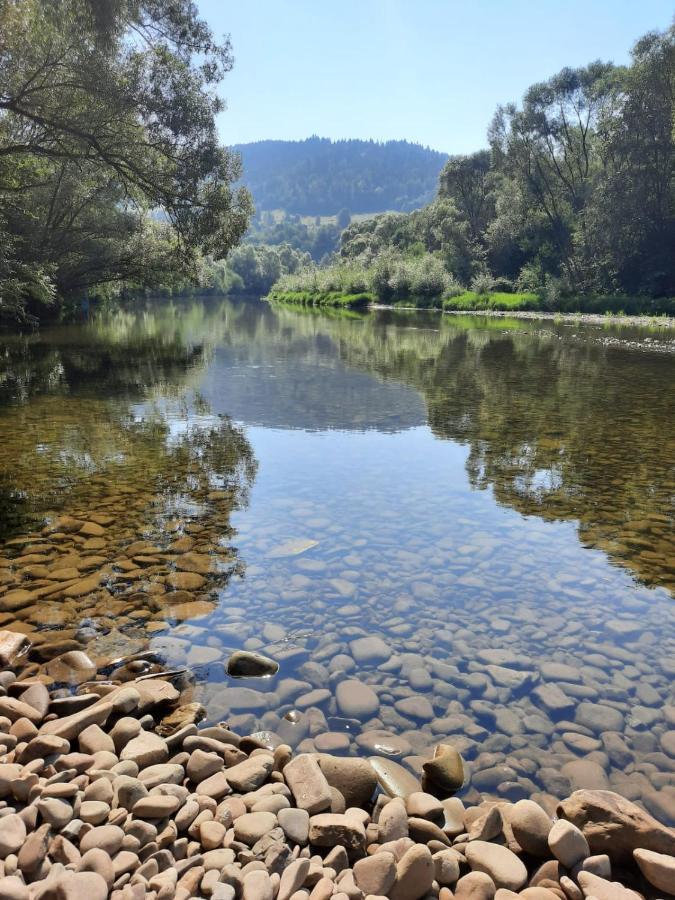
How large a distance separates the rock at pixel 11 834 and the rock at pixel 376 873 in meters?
1.75

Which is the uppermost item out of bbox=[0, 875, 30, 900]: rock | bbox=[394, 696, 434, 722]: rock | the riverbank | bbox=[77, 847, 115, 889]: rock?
the riverbank

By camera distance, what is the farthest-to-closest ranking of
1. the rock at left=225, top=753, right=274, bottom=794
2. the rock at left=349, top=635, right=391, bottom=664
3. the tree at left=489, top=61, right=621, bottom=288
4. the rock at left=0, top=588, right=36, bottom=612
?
1. the tree at left=489, top=61, right=621, bottom=288
2. the rock at left=0, top=588, right=36, bottom=612
3. the rock at left=349, top=635, right=391, bottom=664
4. the rock at left=225, top=753, right=274, bottom=794

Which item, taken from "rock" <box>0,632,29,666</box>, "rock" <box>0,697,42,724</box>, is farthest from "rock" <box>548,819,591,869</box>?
"rock" <box>0,632,29,666</box>

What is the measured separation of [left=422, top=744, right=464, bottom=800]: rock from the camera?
4273 millimetres

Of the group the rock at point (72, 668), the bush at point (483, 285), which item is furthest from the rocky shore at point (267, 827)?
the bush at point (483, 285)

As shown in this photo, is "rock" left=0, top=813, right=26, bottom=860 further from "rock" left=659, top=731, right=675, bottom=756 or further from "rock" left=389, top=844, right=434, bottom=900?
"rock" left=659, top=731, right=675, bottom=756

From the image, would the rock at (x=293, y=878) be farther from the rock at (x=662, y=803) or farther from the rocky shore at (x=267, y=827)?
the rock at (x=662, y=803)

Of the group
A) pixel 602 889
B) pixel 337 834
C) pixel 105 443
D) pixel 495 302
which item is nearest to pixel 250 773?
pixel 337 834

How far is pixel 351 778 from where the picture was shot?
4.13 meters

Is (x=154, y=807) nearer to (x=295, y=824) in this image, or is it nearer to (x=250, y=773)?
(x=250, y=773)

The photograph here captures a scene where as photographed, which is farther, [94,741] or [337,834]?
[94,741]

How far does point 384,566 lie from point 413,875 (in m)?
4.36

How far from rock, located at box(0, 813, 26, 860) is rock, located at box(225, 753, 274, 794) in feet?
3.98

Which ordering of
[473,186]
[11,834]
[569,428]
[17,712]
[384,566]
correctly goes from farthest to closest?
[473,186] < [569,428] < [384,566] < [17,712] < [11,834]
